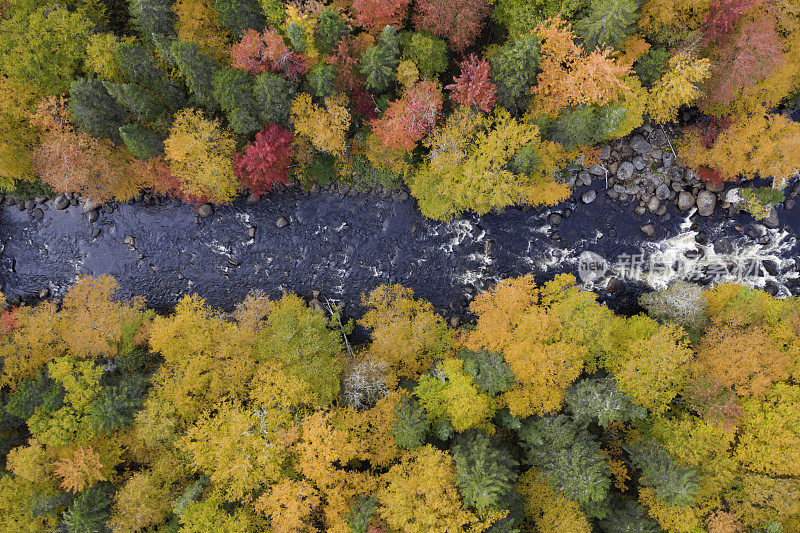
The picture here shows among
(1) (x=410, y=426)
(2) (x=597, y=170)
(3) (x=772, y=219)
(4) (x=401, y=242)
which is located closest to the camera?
(1) (x=410, y=426)

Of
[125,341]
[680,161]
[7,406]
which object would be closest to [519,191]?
[680,161]

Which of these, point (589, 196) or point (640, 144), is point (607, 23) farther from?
point (589, 196)

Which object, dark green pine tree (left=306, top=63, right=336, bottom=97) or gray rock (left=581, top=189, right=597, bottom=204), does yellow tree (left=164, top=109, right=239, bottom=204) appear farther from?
gray rock (left=581, top=189, right=597, bottom=204)

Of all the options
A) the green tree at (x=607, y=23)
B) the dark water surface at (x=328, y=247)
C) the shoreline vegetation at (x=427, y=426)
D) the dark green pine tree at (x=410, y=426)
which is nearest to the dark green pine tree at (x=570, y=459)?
the shoreline vegetation at (x=427, y=426)

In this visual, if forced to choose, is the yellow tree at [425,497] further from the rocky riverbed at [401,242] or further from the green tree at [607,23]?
the green tree at [607,23]

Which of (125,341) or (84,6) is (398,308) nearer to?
(125,341)

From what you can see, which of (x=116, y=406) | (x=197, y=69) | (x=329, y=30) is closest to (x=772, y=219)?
(x=329, y=30)

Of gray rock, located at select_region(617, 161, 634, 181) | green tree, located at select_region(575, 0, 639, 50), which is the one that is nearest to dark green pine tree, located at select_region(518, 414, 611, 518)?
gray rock, located at select_region(617, 161, 634, 181)
